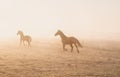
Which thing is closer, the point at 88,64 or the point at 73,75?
the point at 73,75

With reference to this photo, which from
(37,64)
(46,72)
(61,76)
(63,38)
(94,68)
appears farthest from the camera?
(63,38)

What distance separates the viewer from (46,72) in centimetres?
1564

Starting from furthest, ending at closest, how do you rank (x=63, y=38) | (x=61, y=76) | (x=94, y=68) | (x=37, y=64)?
(x=63, y=38)
(x=37, y=64)
(x=94, y=68)
(x=61, y=76)

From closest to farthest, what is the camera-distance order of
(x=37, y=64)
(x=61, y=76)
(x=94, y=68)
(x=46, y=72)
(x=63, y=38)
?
(x=61, y=76)
(x=46, y=72)
(x=94, y=68)
(x=37, y=64)
(x=63, y=38)

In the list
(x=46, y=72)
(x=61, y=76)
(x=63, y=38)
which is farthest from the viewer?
(x=63, y=38)

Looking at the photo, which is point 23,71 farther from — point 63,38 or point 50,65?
point 63,38

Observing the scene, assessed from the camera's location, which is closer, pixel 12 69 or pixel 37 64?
pixel 12 69

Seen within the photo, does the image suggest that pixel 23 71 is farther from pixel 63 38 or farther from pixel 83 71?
pixel 63 38

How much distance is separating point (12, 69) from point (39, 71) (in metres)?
1.75

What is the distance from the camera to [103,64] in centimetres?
Answer: 1892

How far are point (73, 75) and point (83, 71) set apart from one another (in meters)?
1.33

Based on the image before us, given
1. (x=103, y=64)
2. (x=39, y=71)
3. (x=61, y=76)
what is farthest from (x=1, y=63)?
(x=103, y=64)

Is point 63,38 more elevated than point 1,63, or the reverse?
point 63,38

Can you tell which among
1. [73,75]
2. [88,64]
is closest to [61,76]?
[73,75]
